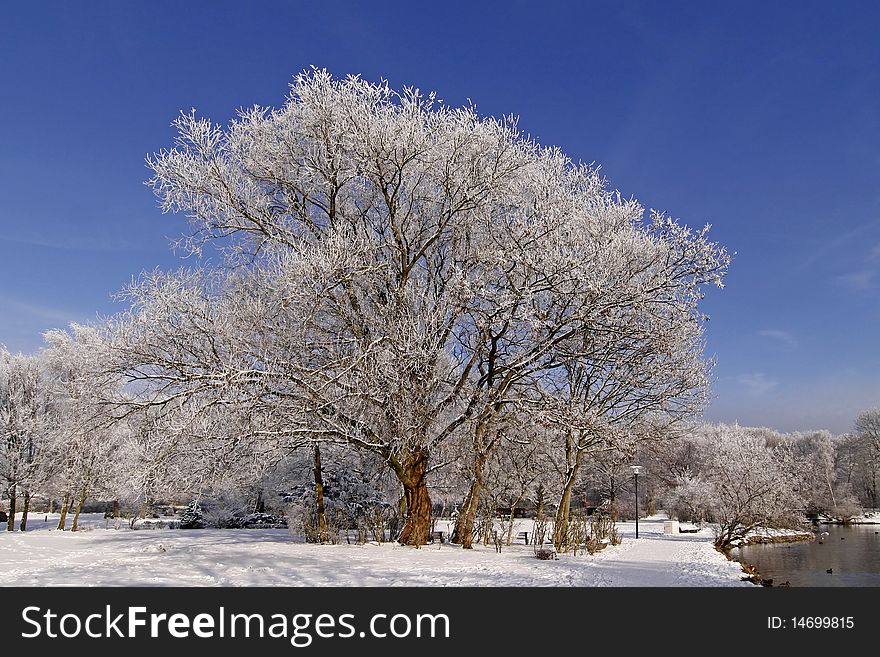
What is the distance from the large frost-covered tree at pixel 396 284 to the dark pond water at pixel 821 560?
849 centimetres

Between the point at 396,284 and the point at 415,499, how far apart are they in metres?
5.47

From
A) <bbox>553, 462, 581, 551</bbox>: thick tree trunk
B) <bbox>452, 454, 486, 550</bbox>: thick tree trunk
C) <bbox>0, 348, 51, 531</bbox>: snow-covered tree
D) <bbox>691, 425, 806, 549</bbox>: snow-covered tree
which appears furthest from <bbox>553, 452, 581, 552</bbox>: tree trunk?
<bbox>0, 348, 51, 531</bbox>: snow-covered tree

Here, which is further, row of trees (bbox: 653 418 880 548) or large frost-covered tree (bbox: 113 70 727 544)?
row of trees (bbox: 653 418 880 548)

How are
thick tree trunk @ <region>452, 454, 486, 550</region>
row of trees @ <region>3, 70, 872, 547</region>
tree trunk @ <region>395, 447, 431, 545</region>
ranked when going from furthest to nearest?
thick tree trunk @ <region>452, 454, 486, 550</region>, tree trunk @ <region>395, 447, 431, 545</region>, row of trees @ <region>3, 70, 872, 547</region>

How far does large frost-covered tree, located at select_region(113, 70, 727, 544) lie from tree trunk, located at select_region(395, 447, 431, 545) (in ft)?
0.20

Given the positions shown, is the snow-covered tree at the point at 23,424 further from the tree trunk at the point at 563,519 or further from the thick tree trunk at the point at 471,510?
the tree trunk at the point at 563,519

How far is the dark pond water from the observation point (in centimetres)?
1917

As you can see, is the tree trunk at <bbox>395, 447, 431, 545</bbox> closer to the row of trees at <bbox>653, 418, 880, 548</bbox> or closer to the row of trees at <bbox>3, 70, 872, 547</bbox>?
the row of trees at <bbox>3, 70, 872, 547</bbox>

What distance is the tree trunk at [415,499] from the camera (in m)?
16.0

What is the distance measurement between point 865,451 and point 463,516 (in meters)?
66.7

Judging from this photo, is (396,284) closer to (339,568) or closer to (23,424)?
(339,568)
